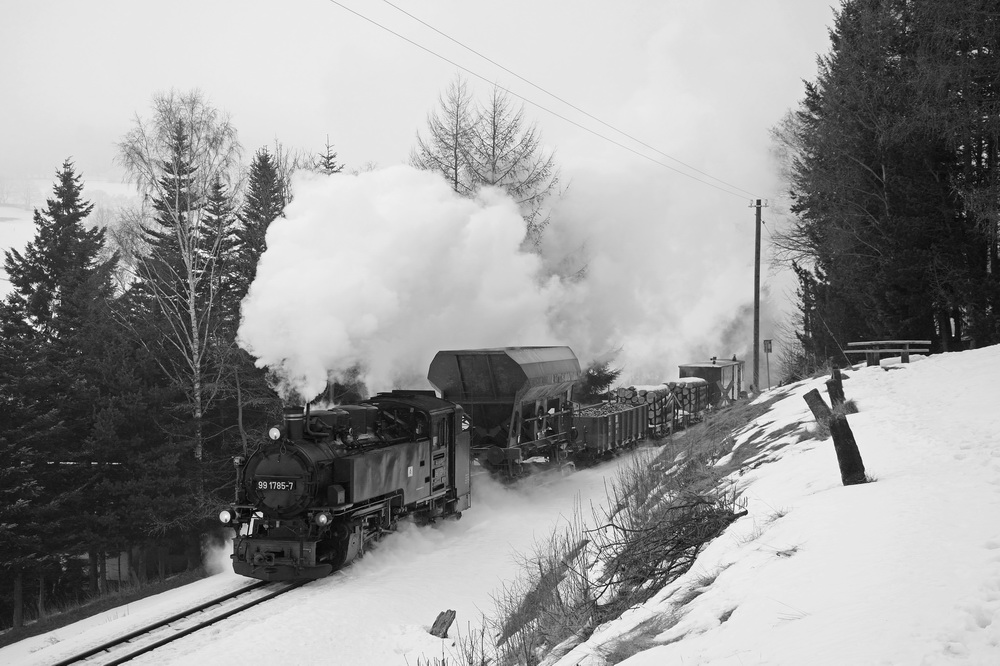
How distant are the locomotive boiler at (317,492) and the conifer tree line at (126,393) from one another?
254 inches

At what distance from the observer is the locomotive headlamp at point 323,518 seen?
33.5 ft

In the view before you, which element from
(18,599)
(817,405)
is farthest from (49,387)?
(817,405)

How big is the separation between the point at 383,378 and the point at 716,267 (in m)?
29.3

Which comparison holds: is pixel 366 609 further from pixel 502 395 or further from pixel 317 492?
pixel 502 395

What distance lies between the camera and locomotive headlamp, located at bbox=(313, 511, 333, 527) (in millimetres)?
10220

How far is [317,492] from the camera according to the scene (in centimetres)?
1050

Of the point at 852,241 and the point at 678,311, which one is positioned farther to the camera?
Result: the point at 678,311

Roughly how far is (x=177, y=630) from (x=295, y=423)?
2919mm

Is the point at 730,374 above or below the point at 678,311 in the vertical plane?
below

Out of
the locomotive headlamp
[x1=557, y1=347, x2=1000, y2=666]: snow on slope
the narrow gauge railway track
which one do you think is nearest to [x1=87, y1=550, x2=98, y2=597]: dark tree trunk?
the narrow gauge railway track

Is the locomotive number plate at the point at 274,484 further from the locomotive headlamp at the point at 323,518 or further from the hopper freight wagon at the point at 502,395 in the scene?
the hopper freight wagon at the point at 502,395

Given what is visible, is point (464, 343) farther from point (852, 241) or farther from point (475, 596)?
point (852, 241)

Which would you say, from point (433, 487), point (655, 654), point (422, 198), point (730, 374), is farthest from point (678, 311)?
point (655, 654)

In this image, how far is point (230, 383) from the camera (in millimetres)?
22891
